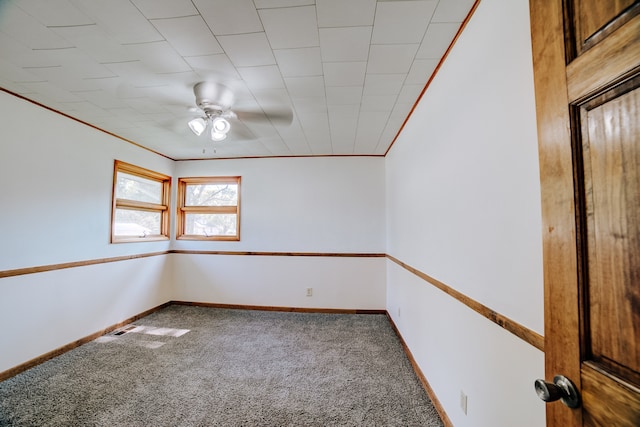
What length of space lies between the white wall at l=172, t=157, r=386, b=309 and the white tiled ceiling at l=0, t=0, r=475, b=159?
130 cm

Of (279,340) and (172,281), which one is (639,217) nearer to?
(279,340)

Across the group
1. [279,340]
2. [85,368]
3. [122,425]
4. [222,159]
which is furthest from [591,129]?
[222,159]

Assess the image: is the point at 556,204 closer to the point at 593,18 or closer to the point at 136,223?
the point at 593,18

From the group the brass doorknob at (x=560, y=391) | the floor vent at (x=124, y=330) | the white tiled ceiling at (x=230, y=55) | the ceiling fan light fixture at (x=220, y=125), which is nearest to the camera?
the brass doorknob at (x=560, y=391)

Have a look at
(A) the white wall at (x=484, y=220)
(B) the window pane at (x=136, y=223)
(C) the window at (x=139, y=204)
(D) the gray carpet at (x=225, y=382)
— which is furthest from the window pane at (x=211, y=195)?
(A) the white wall at (x=484, y=220)

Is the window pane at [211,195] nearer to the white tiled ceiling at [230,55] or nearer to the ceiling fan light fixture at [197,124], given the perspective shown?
the white tiled ceiling at [230,55]

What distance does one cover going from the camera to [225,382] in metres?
2.10

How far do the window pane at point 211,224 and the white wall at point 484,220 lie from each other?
3038 millimetres

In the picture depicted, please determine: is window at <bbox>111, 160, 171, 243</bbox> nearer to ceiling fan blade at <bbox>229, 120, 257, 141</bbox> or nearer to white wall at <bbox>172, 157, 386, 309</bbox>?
white wall at <bbox>172, 157, 386, 309</bbox>

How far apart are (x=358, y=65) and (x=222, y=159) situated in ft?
9.80

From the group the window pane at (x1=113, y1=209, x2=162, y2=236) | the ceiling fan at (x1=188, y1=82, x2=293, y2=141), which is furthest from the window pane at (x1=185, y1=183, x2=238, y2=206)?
the ceiling fan at (x1=188, y1=82, x2=293, y2=141)

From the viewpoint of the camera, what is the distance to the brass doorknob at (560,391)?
1.88 feet

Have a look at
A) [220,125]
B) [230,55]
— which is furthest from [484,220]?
[220,125]

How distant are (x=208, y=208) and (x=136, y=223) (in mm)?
970
